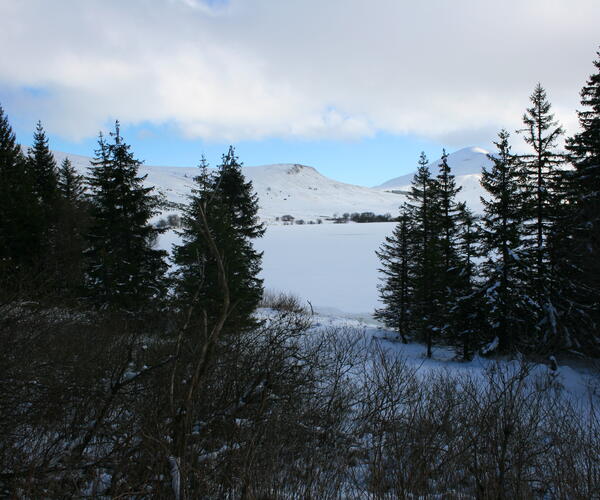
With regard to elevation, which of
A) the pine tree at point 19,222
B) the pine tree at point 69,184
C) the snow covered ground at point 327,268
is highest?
the pine tree at point 69,184

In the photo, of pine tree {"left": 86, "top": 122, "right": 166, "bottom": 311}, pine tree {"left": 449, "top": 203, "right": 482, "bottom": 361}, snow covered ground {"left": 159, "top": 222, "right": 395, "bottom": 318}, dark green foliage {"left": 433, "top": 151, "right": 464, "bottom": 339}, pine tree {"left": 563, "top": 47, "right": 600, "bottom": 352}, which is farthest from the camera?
snow covered ground {"left": 159, "top": 222, "right": 395, "bottom": 318}

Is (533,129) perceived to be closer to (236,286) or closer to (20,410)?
(236,286)

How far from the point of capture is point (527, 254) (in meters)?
16.0

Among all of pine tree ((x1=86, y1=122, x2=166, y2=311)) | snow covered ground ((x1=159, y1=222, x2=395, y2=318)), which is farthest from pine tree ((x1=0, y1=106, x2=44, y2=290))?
snow covered ground ((x1=159, y1=222, x2=395, y2=318))

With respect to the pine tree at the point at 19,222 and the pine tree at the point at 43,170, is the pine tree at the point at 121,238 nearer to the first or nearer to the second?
the pine tree at the point at 19,222

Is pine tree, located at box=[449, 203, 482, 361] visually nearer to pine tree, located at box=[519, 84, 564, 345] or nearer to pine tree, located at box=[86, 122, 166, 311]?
pine tree, located at box=[519, 84, 564, 345]

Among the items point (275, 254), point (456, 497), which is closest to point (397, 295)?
point (456, 497)

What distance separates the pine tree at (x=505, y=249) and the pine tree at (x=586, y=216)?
6.20 ft

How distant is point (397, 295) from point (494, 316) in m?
7.31

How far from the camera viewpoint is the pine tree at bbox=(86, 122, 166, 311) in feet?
52.0

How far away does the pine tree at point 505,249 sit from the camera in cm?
1630

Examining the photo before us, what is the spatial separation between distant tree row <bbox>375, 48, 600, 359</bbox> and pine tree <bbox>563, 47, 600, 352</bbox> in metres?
0.04

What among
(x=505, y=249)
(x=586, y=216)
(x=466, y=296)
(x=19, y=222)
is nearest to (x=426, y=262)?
(x=466, y=296)

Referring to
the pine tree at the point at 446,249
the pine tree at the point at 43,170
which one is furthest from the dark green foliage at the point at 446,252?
the pine tree at the point at 43,170
